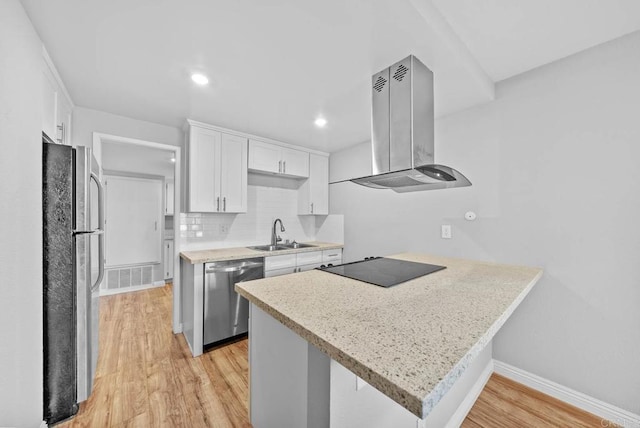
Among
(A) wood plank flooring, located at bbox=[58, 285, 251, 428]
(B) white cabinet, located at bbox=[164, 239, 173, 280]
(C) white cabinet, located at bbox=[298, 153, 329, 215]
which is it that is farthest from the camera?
(B) white cabinet, located at bbox=[164, 239, 173, 280]

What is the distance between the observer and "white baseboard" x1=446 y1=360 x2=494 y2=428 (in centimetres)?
146

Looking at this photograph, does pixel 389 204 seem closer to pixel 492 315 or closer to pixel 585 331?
pixel 585 331

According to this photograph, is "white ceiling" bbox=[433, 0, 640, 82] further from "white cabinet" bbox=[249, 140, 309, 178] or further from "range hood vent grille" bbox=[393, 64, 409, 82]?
"white cabinet" bbox=[249, 140, 309, 178]

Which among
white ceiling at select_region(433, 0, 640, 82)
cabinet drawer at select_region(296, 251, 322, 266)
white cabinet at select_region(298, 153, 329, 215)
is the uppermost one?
white ceiling at select_region(433, 0, 640, 82)

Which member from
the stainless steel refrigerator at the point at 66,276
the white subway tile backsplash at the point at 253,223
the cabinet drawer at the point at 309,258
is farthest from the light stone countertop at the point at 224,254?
the stainless steel refrigerator at the point at 66,276

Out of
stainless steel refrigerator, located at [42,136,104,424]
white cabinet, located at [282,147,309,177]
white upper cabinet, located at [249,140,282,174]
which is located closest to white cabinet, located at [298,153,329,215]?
white cabinet, located at [282,147,309,177]

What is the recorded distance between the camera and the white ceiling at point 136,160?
3.18 meters

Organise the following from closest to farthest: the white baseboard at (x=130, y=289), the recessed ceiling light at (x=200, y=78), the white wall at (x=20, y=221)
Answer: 1. the white wall at (x=20, y=221)
2. the recessed ceiling light at (x=200, y=78)
3. the white baseboard at (x=130, y=289)

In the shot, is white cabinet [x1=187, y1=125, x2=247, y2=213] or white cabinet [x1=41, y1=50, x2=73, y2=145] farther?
white cabinet [x1=187, y1=125, x2=247, y2=213]

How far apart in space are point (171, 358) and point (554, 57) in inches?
149

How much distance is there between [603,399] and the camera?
5.03 ft

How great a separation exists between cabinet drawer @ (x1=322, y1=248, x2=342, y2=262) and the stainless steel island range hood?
1.86 meters

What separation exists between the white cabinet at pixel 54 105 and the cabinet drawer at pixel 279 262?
1.89 metres

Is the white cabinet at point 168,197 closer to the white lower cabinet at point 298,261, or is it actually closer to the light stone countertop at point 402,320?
the white lower cabinet at point 298,261
